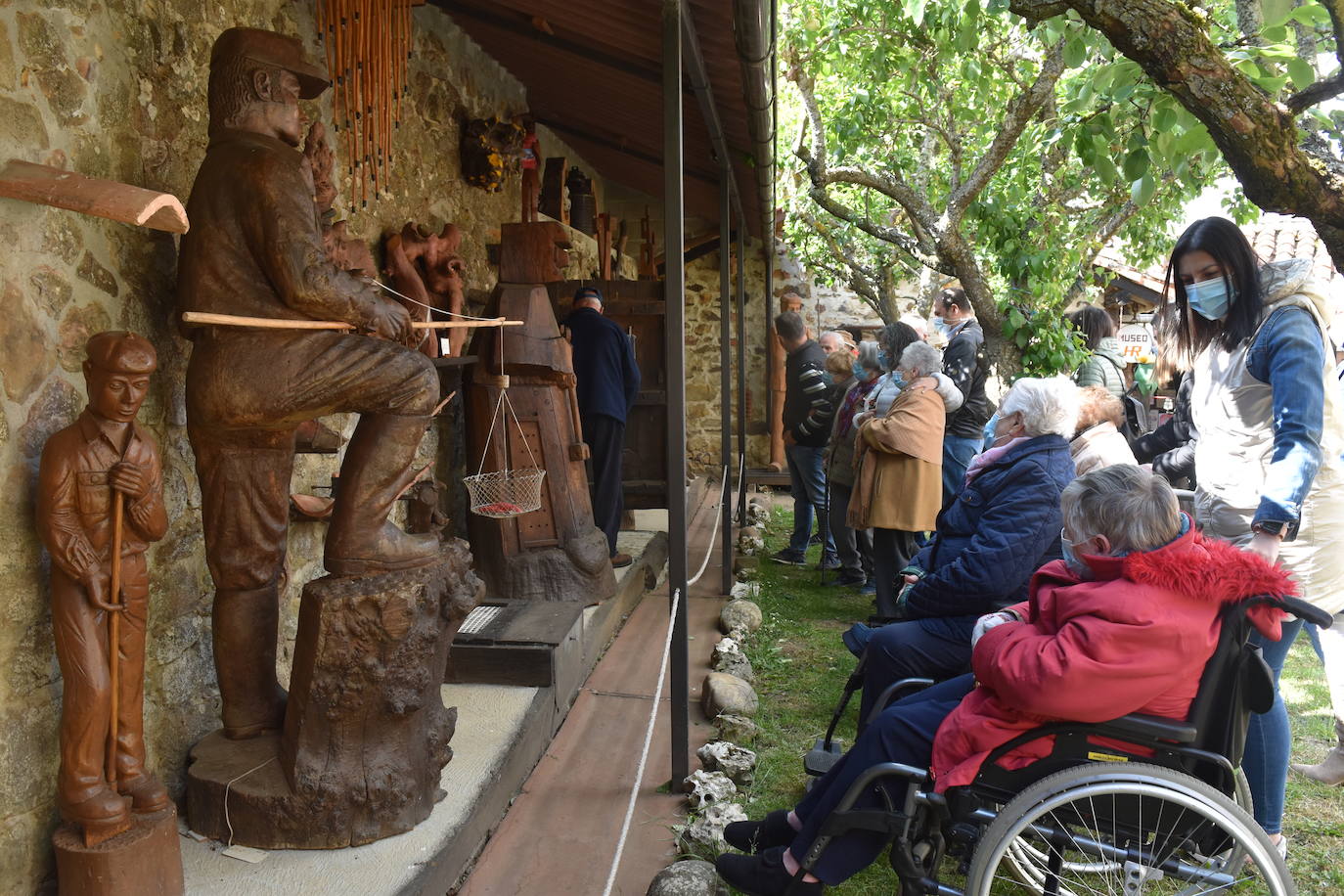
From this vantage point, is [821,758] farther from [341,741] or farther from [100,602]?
[100,602]

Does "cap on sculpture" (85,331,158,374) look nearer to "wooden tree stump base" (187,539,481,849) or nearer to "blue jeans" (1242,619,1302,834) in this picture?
"wooden tree stump base" (187,539,481,849)

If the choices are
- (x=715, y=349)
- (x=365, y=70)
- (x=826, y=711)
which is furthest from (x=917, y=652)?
(x=715, y=349)

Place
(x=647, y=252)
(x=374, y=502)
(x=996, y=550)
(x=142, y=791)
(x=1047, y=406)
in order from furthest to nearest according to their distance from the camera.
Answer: (x=647, y=252)
(x=1047, y=406)
(x=996, y=550)
(x=374, y=502)
(x=142, y=791)

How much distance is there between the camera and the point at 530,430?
5016 mm

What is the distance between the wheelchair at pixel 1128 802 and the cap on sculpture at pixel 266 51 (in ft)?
7.95

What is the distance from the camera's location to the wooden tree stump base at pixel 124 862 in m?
2.15

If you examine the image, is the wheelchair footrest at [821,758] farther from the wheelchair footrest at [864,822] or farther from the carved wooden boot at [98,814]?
the carved wooden boot at [98,814]

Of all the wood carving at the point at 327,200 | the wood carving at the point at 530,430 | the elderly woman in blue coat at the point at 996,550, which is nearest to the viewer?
the elderly woman in blue coat at the point at 996,550

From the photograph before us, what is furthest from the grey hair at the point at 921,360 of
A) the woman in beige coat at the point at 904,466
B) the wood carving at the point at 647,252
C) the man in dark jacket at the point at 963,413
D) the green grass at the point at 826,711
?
the wood carving at the point at 647,252

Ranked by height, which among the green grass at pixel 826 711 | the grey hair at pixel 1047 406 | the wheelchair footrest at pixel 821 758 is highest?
the grey hair at pixel 1047 406

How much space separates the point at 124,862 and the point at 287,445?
3.80ft

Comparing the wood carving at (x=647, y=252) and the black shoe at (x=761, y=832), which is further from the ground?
→ the wood carving at (x=647, y=252)

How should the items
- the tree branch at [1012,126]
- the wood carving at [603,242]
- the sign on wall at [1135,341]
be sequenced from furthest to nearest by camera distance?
the sign on wall at [1135,341] → the wood carving at [603,242] → the tree branch at [1012,126]

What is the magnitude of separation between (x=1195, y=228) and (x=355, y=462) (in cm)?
266
